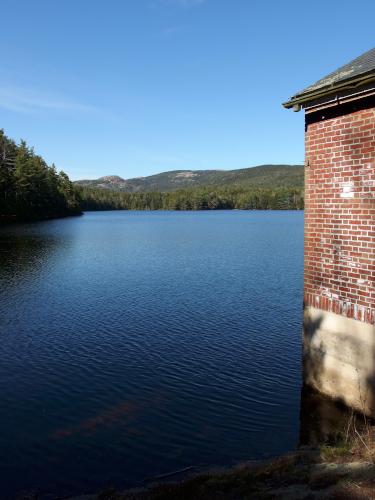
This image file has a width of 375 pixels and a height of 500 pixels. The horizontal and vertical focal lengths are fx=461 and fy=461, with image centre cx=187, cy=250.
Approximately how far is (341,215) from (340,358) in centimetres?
322

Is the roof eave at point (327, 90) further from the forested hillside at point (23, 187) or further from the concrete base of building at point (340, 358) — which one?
the forested hillside at point (23, 187)

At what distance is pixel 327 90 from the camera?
32.6 ft

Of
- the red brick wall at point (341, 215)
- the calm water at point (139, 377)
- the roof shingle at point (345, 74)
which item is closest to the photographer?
the roof shingle at point (345, 74)

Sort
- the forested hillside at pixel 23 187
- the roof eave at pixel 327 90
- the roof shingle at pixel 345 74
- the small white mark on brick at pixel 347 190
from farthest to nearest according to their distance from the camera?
the forested hillside at pixel 23 187, the small white mark on brick at pixel 347 190, the roof shingle at pixel 345 74, the roof eave at pixel 327 90

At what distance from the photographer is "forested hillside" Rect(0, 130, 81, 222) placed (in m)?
92.0

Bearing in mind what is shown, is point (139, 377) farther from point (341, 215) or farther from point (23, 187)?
point (23, 187)

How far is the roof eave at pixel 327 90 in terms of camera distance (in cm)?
897

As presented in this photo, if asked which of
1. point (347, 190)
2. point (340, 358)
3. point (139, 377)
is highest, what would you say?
point (347, 190)

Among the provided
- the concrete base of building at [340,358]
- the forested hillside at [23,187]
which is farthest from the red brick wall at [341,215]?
the forested hillside at [23,187]

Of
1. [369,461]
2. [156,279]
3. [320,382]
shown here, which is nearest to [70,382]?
[320,382]

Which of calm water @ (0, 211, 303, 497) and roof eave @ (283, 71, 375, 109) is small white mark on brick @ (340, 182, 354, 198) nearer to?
roof eave @ (283, 71, 375, 109)

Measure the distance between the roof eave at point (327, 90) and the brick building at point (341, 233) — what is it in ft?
0.06

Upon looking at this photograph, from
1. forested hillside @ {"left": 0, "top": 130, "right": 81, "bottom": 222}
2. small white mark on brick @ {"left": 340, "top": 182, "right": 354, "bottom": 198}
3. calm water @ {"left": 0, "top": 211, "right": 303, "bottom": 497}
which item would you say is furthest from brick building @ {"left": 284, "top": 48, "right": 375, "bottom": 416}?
forested hillside @ {"left": 0, "top": 130, "right": 81, "bottom": 222}

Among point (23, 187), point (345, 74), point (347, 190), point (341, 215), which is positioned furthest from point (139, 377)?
point (23, 187)
